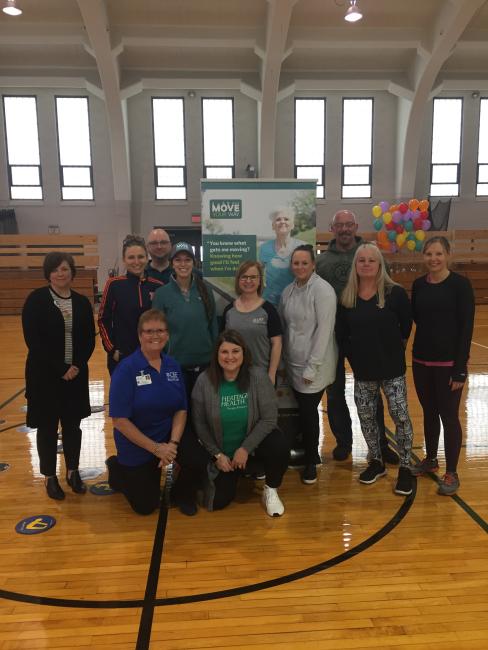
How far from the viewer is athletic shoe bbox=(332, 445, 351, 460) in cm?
352

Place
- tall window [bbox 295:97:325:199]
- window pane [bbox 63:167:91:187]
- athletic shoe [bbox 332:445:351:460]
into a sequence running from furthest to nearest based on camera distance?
tall window [bbox 295:97:325:199] → window pane [bbox 63:167:91:187] → athletic shoe [bbox 332:445:351:460]

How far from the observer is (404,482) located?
3.00 m

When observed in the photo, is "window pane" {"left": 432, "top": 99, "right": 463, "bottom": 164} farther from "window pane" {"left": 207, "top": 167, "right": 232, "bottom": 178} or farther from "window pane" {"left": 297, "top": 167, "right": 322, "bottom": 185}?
"window pane" {"left": 207, "top": 167, "right": 232, "bottom": 178}

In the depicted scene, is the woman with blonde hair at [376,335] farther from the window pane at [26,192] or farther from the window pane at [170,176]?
the window pane at [26,192]

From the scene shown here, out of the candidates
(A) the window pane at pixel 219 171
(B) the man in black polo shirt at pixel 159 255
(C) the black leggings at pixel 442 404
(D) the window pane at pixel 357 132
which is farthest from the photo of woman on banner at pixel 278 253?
(D) the window pane at pixel 357 132

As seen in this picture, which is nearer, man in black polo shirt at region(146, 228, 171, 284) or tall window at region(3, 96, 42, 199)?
man in black polo shirt at region(146, 228, 171, 284)

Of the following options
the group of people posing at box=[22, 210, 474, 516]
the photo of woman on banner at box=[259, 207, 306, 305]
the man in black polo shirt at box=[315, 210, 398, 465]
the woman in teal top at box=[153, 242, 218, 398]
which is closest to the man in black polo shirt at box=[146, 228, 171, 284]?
the group of people posing at box=[22, 210, 474, 516]

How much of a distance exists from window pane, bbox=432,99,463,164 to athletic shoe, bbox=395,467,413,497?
42.6ft

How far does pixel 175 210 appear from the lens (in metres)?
13.8

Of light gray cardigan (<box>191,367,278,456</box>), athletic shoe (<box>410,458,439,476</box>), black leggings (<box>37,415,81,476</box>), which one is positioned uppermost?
light gray cardigan (<box>191,367,278,456</box>)

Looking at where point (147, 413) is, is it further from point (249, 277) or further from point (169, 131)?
point (169, 131)

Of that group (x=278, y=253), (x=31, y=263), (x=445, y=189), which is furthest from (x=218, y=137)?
(x=278, y=253)

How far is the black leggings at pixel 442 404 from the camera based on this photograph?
2930 millimetres

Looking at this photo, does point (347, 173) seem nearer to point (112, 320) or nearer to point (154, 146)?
point (154, 146)
